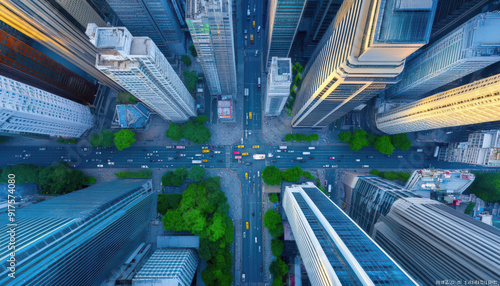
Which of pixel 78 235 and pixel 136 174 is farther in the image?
pixel 136 174

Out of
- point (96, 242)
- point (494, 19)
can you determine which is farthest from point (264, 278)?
point (494, 19)

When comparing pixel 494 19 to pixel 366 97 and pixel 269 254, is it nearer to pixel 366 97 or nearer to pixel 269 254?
pixel 366 97

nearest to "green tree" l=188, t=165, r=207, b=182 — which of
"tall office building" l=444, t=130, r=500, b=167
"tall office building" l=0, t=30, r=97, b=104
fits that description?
"tall office building" l=0, t=30, r=97, b=104

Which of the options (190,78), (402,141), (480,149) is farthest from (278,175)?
(480,149)

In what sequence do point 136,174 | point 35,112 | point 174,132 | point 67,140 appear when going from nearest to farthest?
point 35,112 < point 174,132 < point 136,174 < point 67,140

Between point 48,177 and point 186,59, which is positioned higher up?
point 186,59

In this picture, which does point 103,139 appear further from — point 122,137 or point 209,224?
point 209,224
